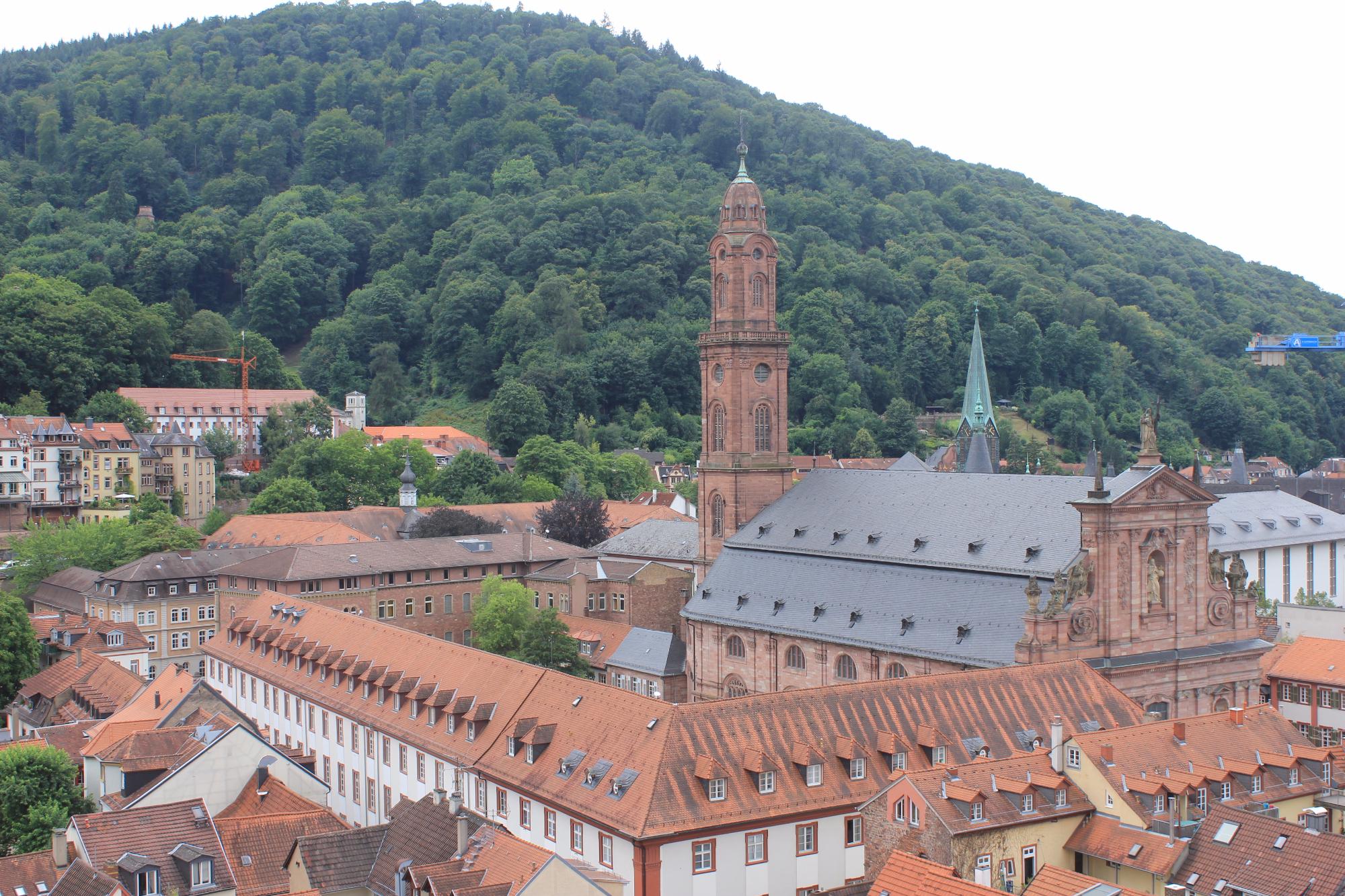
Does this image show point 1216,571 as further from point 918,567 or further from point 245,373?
point 245,373

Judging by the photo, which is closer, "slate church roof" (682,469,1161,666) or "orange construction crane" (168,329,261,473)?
"slate church roof" (682,469,1161,666)

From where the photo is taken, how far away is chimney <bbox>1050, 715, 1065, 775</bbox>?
122ft

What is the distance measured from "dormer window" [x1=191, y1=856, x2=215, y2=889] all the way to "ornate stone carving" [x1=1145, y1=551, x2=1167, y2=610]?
32.9m

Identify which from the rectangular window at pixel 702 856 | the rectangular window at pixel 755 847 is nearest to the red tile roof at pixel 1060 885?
the rectangular window at pixel 755 847

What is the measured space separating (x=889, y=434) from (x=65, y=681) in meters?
108

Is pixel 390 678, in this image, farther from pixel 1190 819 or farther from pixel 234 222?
pixel 234 222

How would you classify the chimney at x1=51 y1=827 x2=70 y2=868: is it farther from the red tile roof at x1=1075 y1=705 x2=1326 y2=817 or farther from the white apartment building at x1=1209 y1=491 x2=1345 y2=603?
the white apartment building at x1=1209 y1=491 x2=1345 y2=603

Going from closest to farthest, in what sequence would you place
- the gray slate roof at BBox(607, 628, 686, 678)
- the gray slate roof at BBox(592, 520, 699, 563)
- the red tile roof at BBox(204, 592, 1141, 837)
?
the red tile roof at BBox(204, 592, 1141, 837) → the gray slate roof at BBox(607, 628, 686, 678) → the gray slate roof at BBox(592, 520, 699, 563)

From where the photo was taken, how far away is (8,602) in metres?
67.3

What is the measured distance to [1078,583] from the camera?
4916 cm

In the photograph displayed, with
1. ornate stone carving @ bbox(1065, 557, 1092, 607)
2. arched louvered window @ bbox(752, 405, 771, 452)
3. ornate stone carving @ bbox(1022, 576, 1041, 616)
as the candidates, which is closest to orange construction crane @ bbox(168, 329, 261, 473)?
arched louvered window @ bbox(752, 405, 771, 452)

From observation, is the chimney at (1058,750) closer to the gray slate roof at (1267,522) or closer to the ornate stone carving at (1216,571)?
the ornate stone carving at (1216,571)

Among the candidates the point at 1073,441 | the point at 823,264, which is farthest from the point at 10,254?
the point at 1073,441

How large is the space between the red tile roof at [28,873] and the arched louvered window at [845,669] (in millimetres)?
29280
